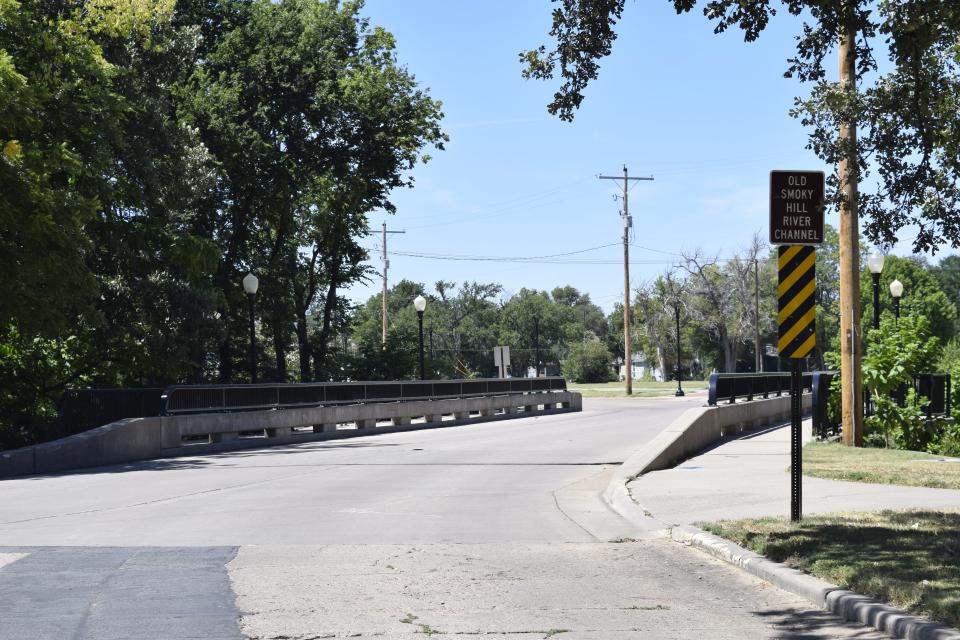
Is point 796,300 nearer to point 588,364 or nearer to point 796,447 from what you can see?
point 796,447

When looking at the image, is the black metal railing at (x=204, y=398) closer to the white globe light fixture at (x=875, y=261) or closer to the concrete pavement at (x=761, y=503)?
the concrete pavement at (x=761, y=503)

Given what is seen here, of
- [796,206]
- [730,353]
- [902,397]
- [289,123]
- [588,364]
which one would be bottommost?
[588,364]

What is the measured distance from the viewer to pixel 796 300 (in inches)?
411

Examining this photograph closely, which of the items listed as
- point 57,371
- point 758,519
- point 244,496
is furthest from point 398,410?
point 758,519

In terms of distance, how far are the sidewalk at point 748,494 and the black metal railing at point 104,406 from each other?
1165cm

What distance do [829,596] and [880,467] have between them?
9159mm

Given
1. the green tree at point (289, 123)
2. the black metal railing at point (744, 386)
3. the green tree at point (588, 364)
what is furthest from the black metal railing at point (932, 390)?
the green tree at point (588, 364)

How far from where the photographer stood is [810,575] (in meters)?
7.92

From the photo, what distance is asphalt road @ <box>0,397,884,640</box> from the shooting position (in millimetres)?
6832

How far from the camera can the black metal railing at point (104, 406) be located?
22984 mm

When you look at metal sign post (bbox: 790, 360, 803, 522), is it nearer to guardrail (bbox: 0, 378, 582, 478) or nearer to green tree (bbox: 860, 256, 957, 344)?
guardrail (bbox: 0, 378, 582, 478)

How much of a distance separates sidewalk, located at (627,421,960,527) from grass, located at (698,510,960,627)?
75 centimetres

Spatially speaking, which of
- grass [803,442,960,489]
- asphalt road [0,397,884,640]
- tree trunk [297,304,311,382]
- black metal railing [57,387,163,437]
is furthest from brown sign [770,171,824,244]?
tree trunk [297,304,311,382]

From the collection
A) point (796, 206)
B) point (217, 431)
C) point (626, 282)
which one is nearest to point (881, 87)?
point (796, 206)
